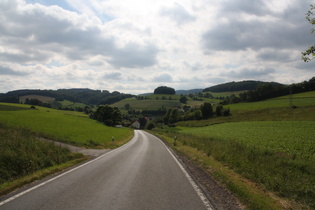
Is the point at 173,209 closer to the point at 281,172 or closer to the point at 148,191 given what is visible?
the point at 148,191

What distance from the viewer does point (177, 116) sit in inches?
4092

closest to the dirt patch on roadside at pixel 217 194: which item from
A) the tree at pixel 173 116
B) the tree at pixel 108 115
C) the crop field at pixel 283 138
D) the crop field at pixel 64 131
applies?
the crop field at pixel 283 138

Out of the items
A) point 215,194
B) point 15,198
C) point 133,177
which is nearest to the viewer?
point 15,198

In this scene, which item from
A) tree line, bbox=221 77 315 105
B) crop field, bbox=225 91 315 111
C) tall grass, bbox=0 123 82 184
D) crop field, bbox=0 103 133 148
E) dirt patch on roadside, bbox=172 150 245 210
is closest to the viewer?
dirt patch on roadside, bbox=172 150 245 210

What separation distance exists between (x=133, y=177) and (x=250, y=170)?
5.22 meters

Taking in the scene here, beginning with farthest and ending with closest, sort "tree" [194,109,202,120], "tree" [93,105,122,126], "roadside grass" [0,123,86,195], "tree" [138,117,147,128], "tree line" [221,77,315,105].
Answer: "tree" [138,117,147,128] → "tree" [194,109,202,120] → "tree line" [221,77,315,105] → "tree" [93,105,122,126] → "roadside grass" [0,123,86,195]

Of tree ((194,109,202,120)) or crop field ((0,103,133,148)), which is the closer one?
crop field ((0,103,133,148))

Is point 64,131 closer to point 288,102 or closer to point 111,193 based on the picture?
point 111,193

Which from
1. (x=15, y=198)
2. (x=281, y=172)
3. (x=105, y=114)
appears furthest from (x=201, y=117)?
(x=15, y=198)

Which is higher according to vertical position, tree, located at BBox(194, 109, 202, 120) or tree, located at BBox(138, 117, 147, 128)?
tree, located at BBox(194, 109, 202, 120)

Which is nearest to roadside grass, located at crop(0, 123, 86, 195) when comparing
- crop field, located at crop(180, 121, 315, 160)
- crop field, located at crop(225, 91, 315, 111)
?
crop field, located at crop(180, 121, 315, 160)

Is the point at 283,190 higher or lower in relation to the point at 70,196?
lower

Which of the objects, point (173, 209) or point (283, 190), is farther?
point (283, 190)

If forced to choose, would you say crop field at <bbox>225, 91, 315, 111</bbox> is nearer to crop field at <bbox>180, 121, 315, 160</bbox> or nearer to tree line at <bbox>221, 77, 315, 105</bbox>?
tree line at <bbox>221, 77, 315, 105</bbox>
